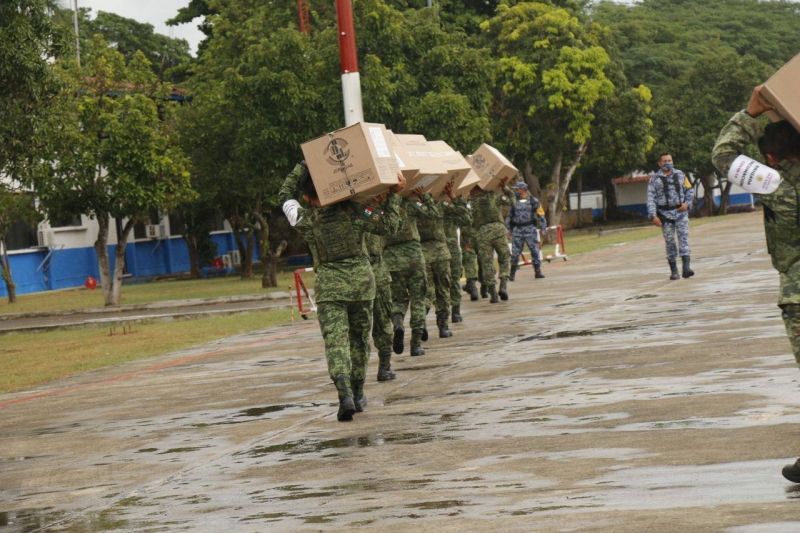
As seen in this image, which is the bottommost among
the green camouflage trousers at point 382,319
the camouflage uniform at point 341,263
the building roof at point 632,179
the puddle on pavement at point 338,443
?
the puddle on pavement at point 338,443

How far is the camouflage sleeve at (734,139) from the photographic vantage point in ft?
22.3

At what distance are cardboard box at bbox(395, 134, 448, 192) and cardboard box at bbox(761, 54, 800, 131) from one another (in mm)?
7355

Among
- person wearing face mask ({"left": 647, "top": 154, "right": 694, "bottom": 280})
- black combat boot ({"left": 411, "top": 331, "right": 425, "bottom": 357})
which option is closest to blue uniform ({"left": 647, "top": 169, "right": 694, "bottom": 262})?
person wearing face mask ({"left": 647, "top": 154, "right": 694, "bottom": 280})

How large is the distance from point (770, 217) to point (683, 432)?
166 centimetres

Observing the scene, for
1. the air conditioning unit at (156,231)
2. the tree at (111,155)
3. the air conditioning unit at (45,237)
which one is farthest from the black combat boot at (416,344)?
the air conditioning unit at (156,231)

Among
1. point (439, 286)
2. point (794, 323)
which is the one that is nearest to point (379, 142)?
point (794, 323)

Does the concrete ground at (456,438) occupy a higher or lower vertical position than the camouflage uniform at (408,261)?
lower

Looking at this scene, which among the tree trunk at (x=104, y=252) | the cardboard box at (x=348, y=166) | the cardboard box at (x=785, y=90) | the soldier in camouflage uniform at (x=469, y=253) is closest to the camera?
the cardboard box at (x=785, y=90)

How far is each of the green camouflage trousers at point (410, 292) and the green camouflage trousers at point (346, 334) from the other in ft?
10.7

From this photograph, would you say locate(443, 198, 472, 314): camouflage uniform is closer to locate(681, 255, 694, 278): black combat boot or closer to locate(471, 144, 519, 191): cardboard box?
locate(471, 144, 519, 191): cardboard box

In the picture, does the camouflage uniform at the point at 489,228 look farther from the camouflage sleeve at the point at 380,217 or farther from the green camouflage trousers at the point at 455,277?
the camouflage sleeve at the point at 380,217

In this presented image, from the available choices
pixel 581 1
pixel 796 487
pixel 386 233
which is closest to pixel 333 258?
pixel 386 233

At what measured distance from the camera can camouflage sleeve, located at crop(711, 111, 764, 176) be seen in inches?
267

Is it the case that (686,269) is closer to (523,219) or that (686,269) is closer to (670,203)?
(670,203)
